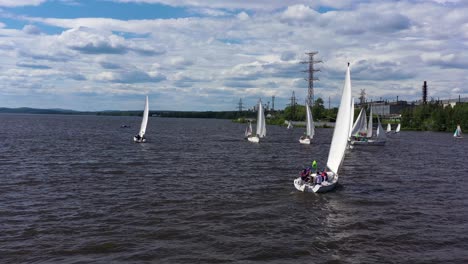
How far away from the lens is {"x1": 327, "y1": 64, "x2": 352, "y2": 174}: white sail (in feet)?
130

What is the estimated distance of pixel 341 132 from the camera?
133 ft

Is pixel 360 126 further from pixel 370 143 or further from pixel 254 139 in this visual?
pixel 254 139

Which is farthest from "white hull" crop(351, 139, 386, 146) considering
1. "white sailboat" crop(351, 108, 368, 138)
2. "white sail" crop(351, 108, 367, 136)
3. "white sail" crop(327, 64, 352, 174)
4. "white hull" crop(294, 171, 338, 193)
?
"white hull" crop(294, 171, 338, 193)

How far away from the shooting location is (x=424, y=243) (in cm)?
2462

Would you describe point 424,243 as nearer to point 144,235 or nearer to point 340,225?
point 340,225

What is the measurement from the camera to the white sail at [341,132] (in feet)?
130

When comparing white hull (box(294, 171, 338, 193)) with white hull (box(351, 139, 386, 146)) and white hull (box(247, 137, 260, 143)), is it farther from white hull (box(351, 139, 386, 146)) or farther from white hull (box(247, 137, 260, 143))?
white hull (box(247, 137, 260, 143))

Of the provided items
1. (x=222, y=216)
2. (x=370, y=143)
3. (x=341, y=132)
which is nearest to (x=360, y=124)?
(x=370, y=143)

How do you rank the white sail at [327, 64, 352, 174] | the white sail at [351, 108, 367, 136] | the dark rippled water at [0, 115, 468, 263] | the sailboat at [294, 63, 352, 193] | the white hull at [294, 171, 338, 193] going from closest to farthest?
the dark rippled water at [0, 115, 468, 263]
the white hull at [294, 171, 338, 193]
the sailboat at [294, 63, 352, 193]
the white sail at [327, 64, 352, 174]
the white sail at [351, 108, 367, 136]

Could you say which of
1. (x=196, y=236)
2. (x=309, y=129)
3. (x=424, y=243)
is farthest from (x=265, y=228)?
(x=309, y=129)

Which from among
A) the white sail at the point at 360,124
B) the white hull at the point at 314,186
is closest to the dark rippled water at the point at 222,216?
the white hull at the point at 314,186

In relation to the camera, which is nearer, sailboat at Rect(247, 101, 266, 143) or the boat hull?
the boat hull

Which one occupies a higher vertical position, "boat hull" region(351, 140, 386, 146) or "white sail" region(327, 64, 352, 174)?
"white sail" region(327, 64, 352, 174)

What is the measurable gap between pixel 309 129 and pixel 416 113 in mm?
102027
